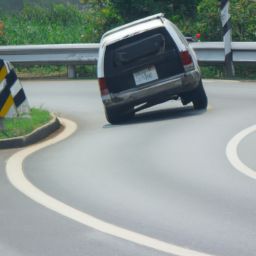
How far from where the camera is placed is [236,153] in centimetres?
1266

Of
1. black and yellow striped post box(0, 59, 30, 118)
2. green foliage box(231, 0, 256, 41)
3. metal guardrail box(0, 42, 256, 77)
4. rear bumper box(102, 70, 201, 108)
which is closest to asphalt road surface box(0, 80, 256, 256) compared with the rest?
rear bumper box(102, 70, 201, 108)

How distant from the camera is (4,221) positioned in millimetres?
9117

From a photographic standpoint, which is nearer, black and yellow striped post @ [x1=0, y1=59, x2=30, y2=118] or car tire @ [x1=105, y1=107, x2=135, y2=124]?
black and yellow striped post @ [x1=0, y1=59, x2=30, y2=118]

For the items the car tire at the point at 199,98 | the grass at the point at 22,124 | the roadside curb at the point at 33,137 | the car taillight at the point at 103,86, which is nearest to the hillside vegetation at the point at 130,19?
the car tire at the point at 199,98

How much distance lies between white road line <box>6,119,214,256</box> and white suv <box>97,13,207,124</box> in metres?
3.04

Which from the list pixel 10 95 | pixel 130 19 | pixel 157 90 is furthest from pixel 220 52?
pixel 10 95

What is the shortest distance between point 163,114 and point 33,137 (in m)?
3.53

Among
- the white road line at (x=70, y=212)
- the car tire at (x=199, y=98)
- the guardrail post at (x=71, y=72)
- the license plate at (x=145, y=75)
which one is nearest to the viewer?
the white road line at (x=70, y=212)

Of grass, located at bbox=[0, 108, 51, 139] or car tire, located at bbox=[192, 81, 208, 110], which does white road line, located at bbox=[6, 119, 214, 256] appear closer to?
grass, located at bbox=[0, 108, 51, 139]

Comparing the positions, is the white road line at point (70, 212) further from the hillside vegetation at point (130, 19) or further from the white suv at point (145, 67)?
the hillside vegetation at point (130, 19)

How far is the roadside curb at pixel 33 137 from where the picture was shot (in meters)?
14.9

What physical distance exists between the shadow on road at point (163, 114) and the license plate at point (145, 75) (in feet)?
2.24

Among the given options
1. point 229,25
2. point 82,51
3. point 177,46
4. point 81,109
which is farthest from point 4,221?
point 82,51

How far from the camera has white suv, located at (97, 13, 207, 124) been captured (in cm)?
1716
